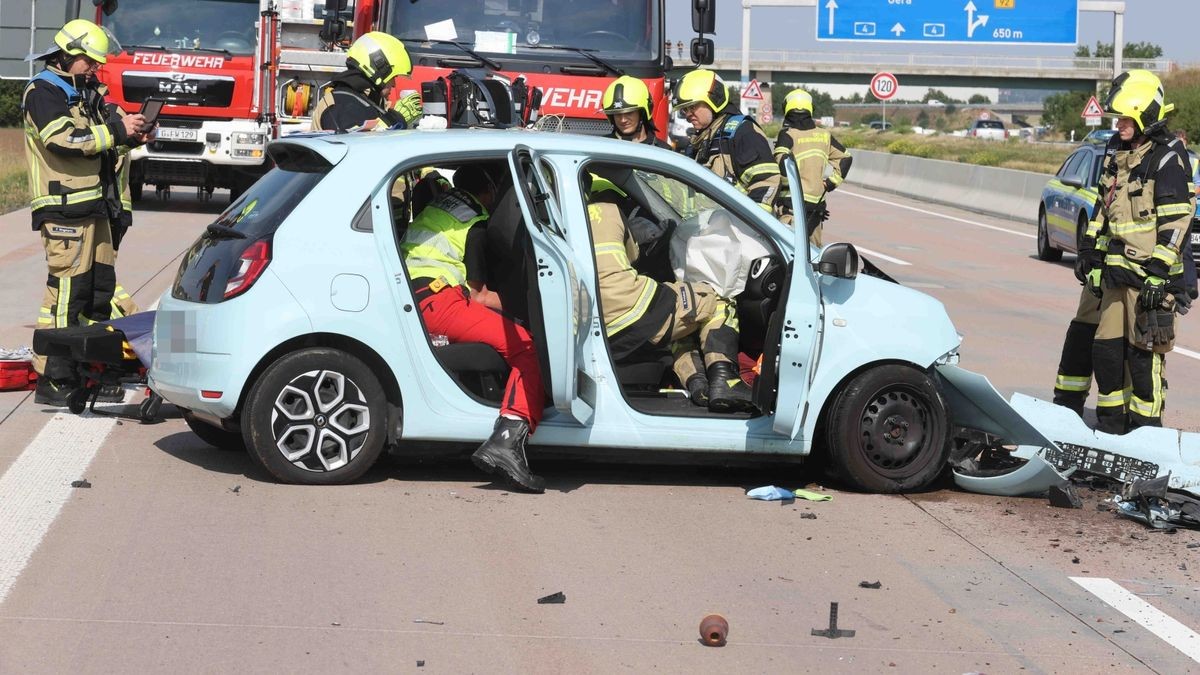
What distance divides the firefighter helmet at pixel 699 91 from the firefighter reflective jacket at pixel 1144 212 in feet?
7.63

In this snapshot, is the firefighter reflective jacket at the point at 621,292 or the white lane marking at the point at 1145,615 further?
the firefighter reflective jacket at the point at 621,292

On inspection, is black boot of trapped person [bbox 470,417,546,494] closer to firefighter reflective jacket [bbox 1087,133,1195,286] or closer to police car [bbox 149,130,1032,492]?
police car [bbox 149,130,1032,492]

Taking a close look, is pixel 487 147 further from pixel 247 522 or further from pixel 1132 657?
pixel 1132 657

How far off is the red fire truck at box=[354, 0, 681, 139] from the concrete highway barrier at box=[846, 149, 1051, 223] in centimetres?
1378

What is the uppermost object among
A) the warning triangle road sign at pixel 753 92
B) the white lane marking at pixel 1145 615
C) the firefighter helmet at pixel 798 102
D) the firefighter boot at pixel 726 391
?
the warning triangle road sign at pixel 753 92

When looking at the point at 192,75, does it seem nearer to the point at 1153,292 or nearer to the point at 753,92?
the point at 1153,292

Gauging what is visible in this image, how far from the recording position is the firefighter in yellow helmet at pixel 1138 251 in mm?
8531

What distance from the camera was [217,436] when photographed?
768 cm

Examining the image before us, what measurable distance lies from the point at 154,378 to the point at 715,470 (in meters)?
2.60

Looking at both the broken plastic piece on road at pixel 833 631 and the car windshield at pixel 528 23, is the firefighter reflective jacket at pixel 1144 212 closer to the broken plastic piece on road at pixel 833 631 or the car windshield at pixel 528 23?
the broken plastic piece on road at pixel 833 631

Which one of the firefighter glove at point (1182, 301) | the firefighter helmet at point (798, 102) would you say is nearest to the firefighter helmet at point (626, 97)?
the firefighter glove at point (1182, 301)

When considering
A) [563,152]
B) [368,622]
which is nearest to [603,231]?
[563,152]

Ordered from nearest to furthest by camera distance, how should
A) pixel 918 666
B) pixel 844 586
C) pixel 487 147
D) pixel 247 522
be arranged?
pixel 918 666, pixel 844 586, pixel 247 522, pixel 487 147

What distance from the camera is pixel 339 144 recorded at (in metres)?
7.08
